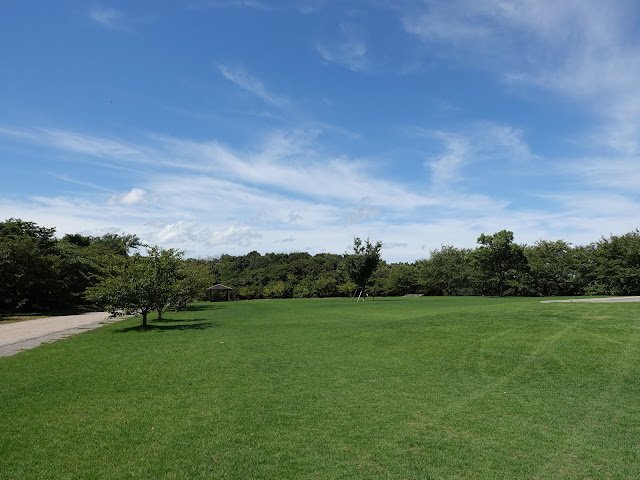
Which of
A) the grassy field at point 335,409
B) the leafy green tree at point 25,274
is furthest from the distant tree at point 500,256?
the leafy green tree at point 25,274

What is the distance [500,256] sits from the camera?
53.3 metres

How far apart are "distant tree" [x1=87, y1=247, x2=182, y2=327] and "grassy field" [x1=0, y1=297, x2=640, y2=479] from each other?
18.2 feet

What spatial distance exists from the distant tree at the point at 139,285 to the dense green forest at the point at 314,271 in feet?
0.61

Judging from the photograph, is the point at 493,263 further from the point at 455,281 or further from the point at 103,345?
the point at 103,345

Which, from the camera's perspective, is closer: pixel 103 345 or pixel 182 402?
pixel 182 402

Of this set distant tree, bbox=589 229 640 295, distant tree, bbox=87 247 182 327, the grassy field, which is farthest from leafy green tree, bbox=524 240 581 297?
distant tree, bbox=87 247 182 327

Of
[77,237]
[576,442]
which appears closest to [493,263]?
[576,442]

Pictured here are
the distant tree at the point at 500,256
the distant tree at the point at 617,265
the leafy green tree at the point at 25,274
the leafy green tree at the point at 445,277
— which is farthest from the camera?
the leafy green tree at the point at 445,277

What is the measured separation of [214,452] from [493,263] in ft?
178

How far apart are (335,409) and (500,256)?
5170 centimetres

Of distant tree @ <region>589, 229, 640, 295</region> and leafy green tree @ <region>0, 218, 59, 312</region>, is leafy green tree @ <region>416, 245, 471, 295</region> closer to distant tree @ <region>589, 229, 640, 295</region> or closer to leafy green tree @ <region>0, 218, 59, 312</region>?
distant tree @ <region>589, 229, 640, 295</region>

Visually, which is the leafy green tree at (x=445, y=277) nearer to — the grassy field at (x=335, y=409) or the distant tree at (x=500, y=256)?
the distant tree at (x=500, y=256)

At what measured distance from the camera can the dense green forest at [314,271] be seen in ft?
111

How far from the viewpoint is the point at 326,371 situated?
1000cm
